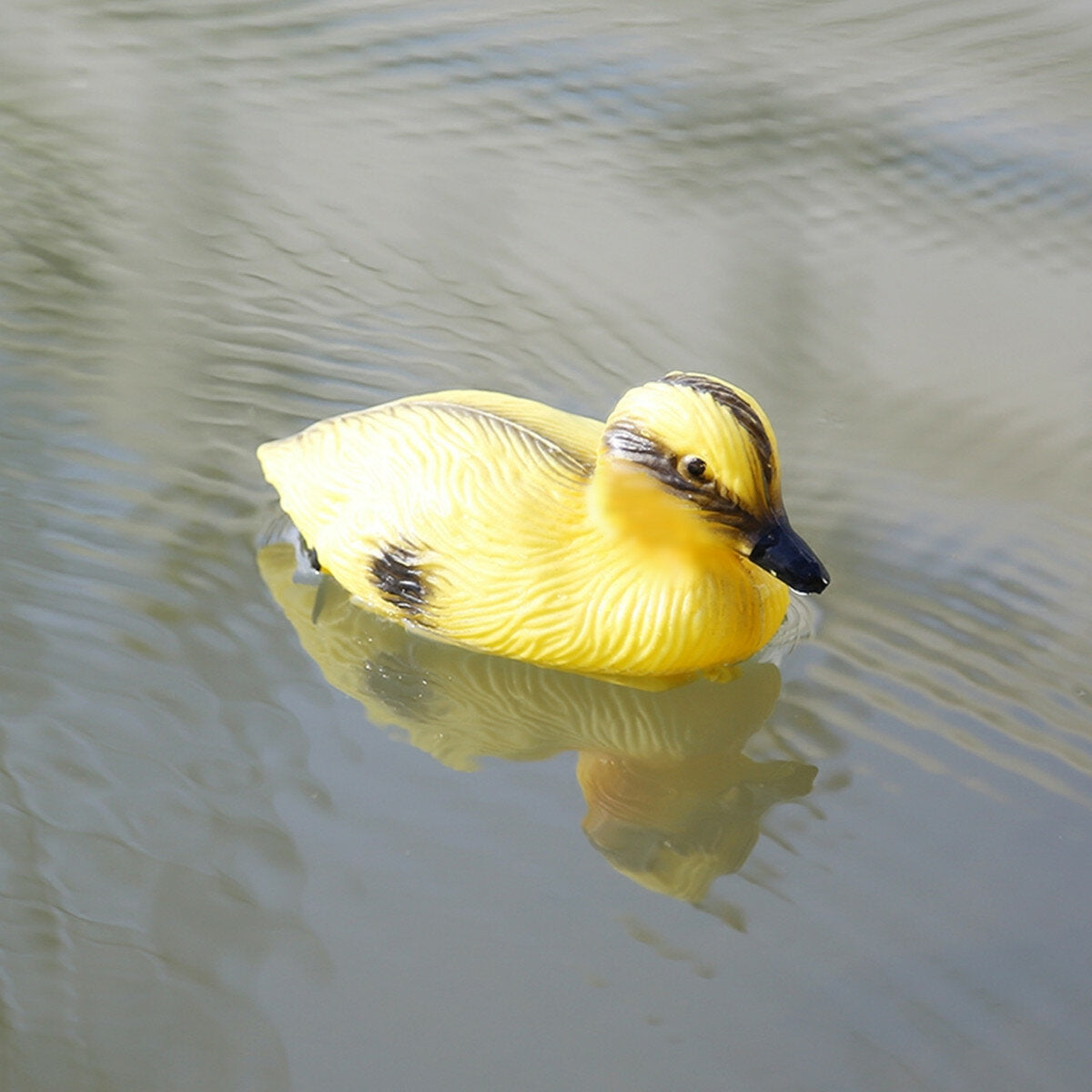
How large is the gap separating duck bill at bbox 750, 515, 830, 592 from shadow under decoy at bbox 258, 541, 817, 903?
0.31 meters

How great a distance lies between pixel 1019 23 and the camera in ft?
17.1

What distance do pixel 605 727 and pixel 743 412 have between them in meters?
0.66

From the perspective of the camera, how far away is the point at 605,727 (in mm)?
2914

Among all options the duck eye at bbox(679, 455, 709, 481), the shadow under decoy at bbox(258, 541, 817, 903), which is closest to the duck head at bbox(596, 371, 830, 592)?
the duck eye at bbox(679, 455, 709, 481)

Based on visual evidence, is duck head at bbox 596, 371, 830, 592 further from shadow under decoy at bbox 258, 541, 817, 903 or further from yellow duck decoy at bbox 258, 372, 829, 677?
shadow under decoy at bbox 258, 541, 817, 903

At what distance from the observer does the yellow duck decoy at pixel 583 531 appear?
2.77 m

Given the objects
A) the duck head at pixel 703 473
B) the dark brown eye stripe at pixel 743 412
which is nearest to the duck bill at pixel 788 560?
the duck head at pixel 703 473

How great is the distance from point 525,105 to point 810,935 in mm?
3516

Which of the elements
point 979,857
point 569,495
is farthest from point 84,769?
point 979,857

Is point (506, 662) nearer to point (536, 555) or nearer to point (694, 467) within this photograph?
point (536, 555)

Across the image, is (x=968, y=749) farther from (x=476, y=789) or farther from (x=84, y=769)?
(x=84, y=769)

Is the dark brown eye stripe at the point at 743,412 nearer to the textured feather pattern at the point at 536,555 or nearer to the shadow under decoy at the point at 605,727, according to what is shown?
the textured feather pattern at the point at 536,555

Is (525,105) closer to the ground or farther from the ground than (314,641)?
farther from the ground

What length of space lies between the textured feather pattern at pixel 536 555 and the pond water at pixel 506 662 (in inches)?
5.0
